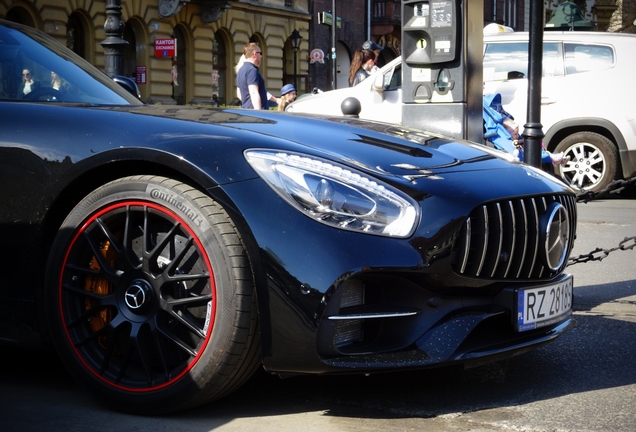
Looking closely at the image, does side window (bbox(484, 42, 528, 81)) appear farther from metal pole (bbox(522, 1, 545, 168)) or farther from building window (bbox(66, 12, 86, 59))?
building window (bbox(66, 12, 86, 59))

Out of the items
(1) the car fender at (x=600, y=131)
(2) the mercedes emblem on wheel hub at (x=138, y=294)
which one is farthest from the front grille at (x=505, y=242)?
(1) the car fender at (x=600, y=131)

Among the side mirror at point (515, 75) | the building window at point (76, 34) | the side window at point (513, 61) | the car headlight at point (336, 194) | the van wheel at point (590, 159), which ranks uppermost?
the building window at point (76, 34)

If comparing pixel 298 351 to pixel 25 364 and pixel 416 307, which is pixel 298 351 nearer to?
pixel 416 307

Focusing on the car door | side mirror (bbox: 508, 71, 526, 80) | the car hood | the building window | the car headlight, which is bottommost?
the car headlight

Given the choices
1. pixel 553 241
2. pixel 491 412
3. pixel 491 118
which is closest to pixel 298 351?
pixel 491 412

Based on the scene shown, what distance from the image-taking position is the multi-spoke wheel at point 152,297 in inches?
123

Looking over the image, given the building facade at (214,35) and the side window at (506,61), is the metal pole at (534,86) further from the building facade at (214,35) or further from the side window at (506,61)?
the building facade at (214,35)

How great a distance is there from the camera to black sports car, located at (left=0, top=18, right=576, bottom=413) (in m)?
3.07

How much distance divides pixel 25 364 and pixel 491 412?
74.0 inches

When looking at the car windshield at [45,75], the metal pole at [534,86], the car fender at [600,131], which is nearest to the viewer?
the car windshield at [45,75]

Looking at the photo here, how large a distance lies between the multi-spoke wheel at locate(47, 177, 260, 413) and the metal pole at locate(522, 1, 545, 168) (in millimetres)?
4053

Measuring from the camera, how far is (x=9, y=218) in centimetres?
351

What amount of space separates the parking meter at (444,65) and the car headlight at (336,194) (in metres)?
4.69

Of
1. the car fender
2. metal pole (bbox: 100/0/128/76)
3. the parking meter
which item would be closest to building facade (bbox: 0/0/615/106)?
metal pole (bbox: 100/0/128/76)
